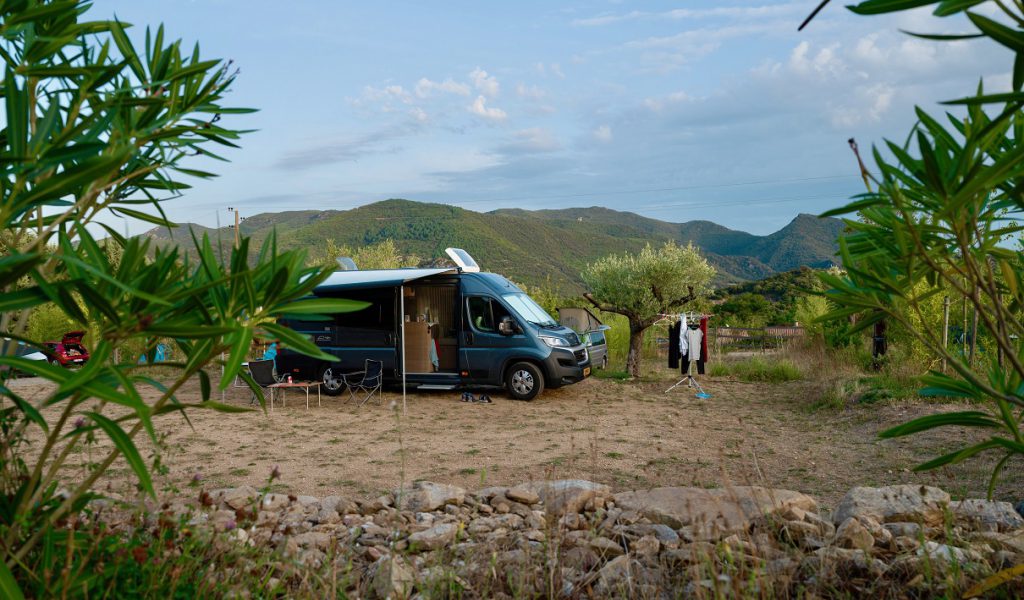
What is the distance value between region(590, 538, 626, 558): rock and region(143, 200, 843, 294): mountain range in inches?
2002

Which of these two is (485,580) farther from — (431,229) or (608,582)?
(431,229)

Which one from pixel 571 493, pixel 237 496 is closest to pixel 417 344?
pixel 237 496

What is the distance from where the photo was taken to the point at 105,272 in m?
1.88

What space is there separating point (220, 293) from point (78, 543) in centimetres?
99

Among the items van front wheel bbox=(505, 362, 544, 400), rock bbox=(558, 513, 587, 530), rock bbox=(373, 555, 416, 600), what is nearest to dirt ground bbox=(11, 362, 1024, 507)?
van front wheel bbox=(505, 362, 544, 400)

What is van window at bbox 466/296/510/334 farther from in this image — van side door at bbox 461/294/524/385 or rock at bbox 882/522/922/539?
rock at bbox 882/522/922/539

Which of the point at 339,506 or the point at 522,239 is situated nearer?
the point at 339,506

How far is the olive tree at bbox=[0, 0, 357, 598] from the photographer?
5.23 ft

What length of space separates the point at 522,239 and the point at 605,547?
8013 cm

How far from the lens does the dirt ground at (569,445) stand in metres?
6.11

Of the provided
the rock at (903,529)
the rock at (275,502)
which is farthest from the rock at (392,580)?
the rock at (903,529)

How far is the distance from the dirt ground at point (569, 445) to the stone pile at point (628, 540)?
454 millimetres

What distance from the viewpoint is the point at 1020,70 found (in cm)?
145

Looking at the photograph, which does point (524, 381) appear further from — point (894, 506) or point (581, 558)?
point (581, 558)
